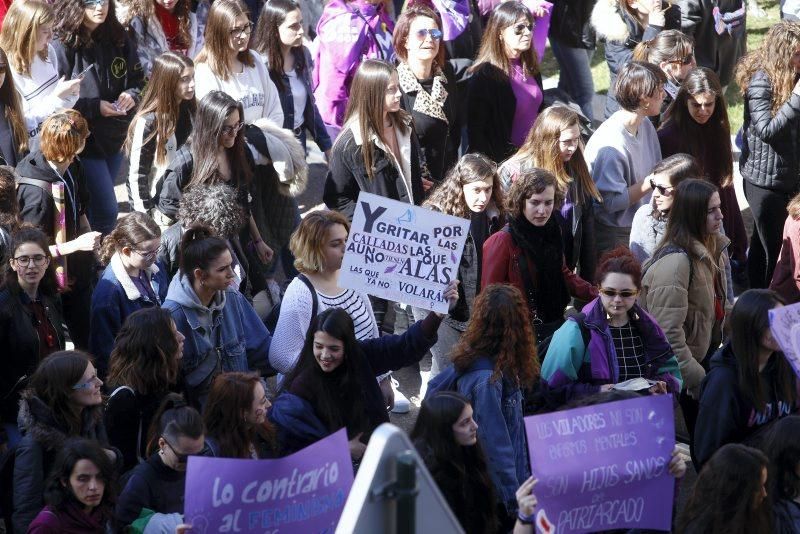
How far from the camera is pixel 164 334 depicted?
5555 mm

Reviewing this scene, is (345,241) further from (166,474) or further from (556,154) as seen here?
(166,474)

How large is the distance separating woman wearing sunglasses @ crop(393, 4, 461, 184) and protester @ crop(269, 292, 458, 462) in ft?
10.4

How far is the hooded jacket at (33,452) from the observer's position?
5055mm

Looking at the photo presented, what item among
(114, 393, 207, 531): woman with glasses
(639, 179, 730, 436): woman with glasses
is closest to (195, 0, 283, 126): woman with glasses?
(639, 179, 730, 436): woman with glasses

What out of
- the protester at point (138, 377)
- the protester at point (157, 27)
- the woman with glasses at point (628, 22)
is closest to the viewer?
the protester at point (138, 377)

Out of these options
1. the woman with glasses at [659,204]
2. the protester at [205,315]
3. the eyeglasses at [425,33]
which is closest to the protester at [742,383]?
the woman with glasses at [659,204]

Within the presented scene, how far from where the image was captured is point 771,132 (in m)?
8.38

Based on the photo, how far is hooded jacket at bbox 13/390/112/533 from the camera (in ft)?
16.6

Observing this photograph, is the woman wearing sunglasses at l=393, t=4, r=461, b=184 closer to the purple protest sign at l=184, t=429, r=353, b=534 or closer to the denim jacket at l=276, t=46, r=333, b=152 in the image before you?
the denim jacket at l=276, t=46, r=333, b=152

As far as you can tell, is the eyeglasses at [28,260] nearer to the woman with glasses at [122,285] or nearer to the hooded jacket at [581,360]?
the woman with glasses at [122,285]

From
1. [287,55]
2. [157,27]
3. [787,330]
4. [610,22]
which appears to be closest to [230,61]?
[287,55]

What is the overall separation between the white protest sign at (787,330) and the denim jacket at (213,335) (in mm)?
2348

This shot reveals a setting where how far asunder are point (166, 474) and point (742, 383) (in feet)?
7.76

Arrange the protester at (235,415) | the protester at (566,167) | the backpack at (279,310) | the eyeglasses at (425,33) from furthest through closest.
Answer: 1. the eyeglasses at (425,33)
2. the protester at (566,167)
3. the backpack at (279,310)
4. the protester at (235,415)
